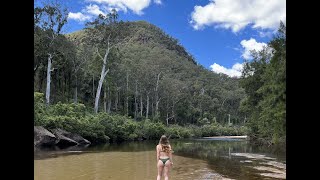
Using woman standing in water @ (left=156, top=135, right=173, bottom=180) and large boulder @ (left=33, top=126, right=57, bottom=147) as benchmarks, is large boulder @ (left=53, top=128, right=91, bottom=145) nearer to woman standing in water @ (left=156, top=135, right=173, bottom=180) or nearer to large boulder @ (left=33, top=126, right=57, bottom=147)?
large boulder @ (left=33, top=126, right=57, bottom=147)

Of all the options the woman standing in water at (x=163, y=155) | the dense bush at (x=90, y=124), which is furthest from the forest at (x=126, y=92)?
the woman standing in water at (x=163, y=155)

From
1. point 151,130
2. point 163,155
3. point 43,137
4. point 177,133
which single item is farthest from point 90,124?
point 163,155

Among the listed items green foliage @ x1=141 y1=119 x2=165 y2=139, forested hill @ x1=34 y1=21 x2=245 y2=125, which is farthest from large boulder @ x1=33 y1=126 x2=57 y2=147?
green foliage @ x1=141 y1=119 x2=165 y2=139

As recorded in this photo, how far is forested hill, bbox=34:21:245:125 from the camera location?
2024 inches

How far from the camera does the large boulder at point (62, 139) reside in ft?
98.0

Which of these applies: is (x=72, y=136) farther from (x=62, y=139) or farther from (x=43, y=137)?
(x=43, y=137)

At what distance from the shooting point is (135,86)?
67.7 metres

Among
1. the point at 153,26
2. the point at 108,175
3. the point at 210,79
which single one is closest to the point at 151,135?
the point at 108,175

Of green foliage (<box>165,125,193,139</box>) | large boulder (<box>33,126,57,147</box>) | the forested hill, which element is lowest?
green foliage (<box>165,125,193,139</box>)

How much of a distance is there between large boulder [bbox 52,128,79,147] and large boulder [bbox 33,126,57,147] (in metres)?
1.51

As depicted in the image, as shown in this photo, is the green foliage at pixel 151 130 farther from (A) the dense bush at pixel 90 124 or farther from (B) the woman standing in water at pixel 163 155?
(B) the woman standing in water at pixel 163 155

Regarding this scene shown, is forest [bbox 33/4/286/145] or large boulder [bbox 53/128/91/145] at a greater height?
forest [bbox 33/4/286/145]
